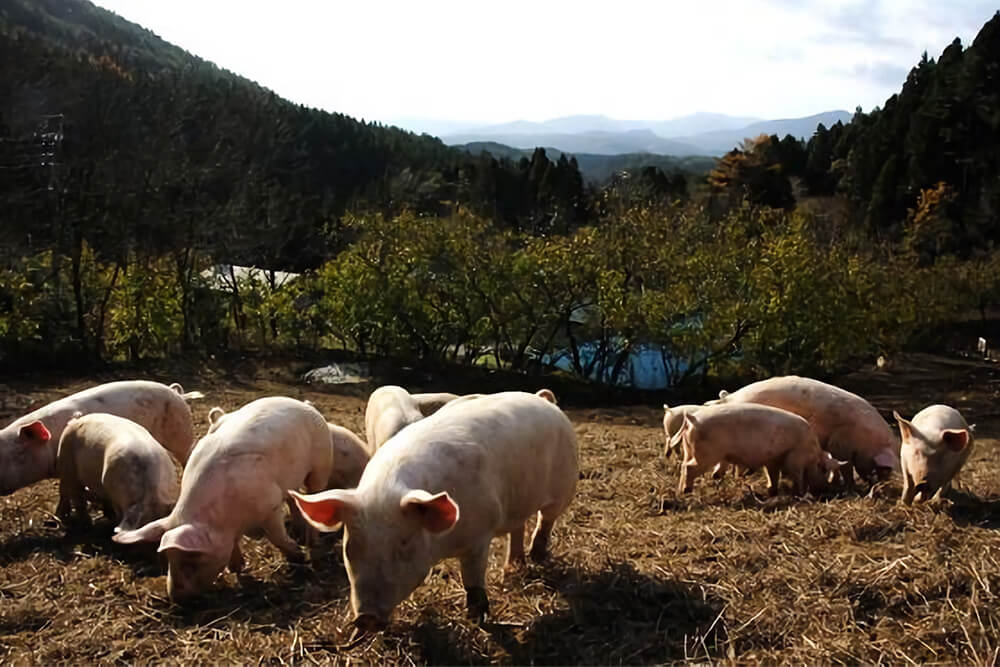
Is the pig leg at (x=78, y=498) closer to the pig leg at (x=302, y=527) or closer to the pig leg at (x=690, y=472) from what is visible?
the pig leg at (x=302, y=527)

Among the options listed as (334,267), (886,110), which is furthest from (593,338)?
(886,110)

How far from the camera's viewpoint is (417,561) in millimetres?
3498

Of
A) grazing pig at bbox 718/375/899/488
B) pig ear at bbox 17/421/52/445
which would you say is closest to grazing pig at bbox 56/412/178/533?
pig ear at bbox 17/421/52/445

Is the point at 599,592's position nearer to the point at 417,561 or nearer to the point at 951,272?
the point at 417,561

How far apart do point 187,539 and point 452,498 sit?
1.47m

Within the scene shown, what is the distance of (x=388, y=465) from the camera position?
3.72 meters

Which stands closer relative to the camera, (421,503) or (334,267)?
(421,503)

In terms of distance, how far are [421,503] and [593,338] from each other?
1371cm

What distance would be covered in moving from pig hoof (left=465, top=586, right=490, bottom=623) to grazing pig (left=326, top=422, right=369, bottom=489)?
242 cm

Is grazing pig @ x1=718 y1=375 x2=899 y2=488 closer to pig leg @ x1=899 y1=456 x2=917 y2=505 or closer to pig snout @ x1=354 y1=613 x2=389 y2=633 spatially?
pig leg @ x1=899 y1=456 x2=917 y2=505

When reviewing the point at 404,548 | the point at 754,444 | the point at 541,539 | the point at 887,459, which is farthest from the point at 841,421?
the point at 404,548

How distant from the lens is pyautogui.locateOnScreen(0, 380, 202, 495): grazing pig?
6.22 meters

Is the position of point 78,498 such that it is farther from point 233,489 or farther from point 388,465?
point 388,465

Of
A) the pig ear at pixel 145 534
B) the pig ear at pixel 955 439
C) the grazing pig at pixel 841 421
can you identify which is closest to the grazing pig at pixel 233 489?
the pig ear at pixel 145 534
